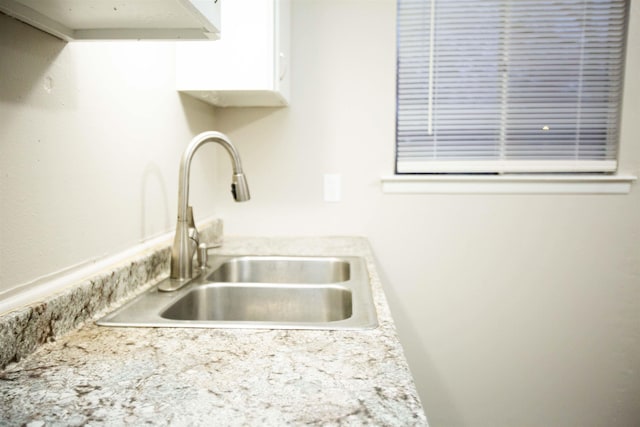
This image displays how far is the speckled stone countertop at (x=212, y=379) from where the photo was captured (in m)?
0.55

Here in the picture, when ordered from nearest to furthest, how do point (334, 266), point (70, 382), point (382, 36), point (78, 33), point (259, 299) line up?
point (70, 382) → point (78, 33) → point (259, 299) → point (334, 266) → point (382, 36)

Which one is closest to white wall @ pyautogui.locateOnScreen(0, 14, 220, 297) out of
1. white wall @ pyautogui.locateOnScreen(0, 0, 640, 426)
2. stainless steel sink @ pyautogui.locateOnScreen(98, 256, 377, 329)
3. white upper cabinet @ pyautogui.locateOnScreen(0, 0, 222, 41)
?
white upper cabinet @ pyautogui.locateOnScreen(0, 0, 222, 41)

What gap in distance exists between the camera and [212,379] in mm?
647

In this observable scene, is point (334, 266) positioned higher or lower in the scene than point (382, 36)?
lower

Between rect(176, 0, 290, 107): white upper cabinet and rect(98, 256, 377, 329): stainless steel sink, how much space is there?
0.58m

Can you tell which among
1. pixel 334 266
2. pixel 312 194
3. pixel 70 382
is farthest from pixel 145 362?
pixel 312 194

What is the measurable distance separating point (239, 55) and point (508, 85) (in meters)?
1.14

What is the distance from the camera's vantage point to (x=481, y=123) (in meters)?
1.87

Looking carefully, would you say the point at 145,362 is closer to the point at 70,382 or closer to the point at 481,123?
the point at 70,382

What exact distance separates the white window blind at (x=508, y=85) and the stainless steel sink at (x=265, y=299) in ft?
2.23

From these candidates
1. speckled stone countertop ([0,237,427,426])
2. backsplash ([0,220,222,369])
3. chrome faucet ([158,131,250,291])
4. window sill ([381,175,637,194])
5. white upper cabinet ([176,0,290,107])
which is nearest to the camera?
speckled stone countertop ([0,237,427,426])

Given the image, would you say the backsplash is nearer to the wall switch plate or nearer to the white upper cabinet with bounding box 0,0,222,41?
the white upper cabinet with bounding box 0,0,222,41

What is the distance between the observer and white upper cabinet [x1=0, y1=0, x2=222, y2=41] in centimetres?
70

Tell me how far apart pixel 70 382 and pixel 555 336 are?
187cm
